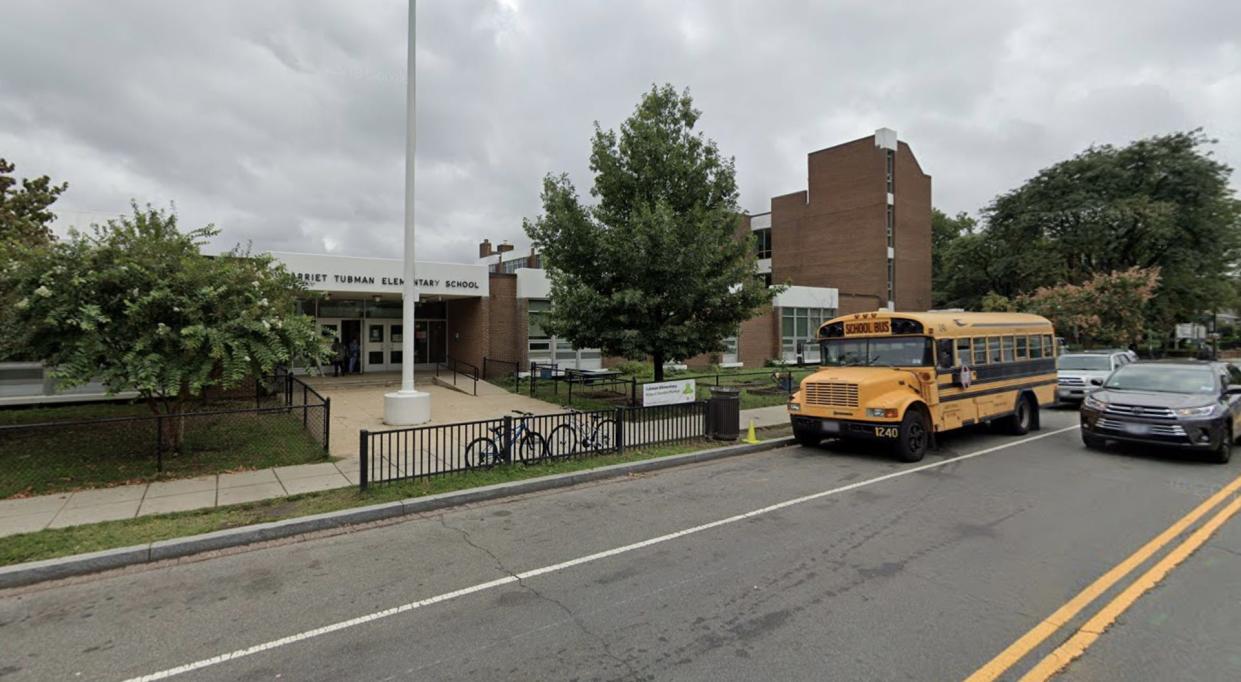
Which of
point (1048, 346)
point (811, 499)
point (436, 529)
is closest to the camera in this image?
point (436, 529)

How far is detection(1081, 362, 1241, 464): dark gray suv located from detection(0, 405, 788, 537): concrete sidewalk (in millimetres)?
12199

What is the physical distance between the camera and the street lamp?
12406 mm

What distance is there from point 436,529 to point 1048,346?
14.5m

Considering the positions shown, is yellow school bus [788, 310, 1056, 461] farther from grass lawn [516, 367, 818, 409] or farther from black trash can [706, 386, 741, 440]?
grass lawn [516, 367, 818, 409]

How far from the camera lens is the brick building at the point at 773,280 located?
808 inches

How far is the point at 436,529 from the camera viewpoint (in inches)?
254

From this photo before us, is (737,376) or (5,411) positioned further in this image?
(737,376)

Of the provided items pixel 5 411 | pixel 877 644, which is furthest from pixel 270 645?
pixel 5 411

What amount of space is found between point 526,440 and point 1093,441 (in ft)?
32.9

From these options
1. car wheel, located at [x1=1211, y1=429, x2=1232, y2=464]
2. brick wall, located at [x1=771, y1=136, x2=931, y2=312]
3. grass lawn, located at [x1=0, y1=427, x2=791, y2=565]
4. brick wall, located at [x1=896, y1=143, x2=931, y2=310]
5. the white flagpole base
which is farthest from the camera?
brick wall, located at [x1=896, y1=143, x2=931, y2=310]

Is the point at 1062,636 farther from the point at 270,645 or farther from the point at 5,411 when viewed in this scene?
the point at 5,411

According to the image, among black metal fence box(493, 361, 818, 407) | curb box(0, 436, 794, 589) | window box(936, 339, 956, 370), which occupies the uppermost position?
window box(936, 339, 956, 370)

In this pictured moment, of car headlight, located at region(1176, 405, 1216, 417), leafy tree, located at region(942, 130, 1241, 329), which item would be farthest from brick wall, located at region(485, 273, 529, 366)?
leafy tree, located at region(942, 130, 1241, 329)

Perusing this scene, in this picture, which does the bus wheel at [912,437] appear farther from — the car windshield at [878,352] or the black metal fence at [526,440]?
the black metal fence at [526,440]
